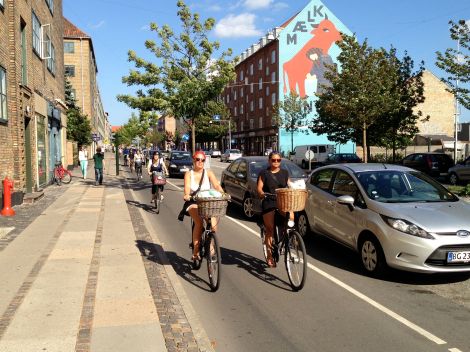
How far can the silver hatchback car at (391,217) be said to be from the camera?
18.8 feet

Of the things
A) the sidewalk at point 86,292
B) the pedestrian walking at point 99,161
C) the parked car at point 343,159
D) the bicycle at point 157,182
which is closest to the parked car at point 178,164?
the pedestrian walking at point 99,161

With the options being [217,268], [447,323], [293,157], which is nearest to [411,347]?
[447,323]

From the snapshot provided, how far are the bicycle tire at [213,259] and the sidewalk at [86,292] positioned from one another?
512mm

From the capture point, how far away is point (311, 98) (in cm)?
6091

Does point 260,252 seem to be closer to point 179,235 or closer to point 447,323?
point 179,235

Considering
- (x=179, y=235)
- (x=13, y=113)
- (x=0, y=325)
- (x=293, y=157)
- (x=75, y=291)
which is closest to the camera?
(x=0, y=325)

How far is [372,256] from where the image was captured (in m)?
6.35

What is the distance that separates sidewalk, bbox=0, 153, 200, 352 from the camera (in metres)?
4.16

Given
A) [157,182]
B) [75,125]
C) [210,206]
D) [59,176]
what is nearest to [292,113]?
[75,125]

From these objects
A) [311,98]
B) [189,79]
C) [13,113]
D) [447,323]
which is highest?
[311,98]

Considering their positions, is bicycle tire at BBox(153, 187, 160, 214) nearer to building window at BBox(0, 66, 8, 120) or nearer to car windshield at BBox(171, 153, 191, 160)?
building window at BBox(0, 66, 8, 120)

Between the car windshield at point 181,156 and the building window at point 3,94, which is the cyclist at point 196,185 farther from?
the car windshield at point 181,156

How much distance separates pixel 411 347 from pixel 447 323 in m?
0.80

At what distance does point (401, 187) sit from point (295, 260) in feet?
7.60
